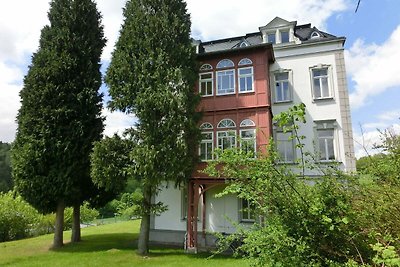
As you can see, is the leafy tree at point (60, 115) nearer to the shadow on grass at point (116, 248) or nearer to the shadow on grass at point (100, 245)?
the shadow on grass at point (100, 245)

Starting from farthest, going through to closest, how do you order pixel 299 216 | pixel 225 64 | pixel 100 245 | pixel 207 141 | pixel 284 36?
pixel 284 36, pixel 225 64, pixel 207 141, pixel 100 245, pixel 299 216

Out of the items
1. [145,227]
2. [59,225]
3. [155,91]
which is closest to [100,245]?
[59,225]

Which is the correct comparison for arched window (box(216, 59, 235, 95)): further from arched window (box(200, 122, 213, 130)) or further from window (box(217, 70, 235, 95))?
arched window (box(200, 122, 213, 130))

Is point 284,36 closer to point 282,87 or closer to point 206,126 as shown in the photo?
point 282,87

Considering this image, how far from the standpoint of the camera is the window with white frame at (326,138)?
49.4 feet

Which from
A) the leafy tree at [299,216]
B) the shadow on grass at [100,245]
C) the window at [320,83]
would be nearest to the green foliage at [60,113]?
the shadow on grass at [100,245]

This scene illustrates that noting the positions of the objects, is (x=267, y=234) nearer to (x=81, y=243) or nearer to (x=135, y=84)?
(x=135, y=84)

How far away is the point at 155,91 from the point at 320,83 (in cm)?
884

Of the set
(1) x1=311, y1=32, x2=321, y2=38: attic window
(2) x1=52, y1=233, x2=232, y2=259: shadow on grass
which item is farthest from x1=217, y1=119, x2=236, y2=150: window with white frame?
(1) x1=311, y1=32, x2=321, y2=38: attic window

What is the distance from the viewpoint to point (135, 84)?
44.2 feet

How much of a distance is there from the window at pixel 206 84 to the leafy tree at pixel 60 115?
565 cm

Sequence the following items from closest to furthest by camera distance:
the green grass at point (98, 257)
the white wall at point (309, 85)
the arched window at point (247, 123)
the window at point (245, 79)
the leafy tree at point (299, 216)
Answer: the leafy tree at point (299, 216)
the green grass at point (98, 257)
the arched window at point (247, 123)
the white wall at point (309, 85)
the window at point (245, 79)

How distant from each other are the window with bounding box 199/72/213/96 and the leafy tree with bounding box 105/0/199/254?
1.65 meters

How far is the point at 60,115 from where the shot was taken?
1512 centimetres
